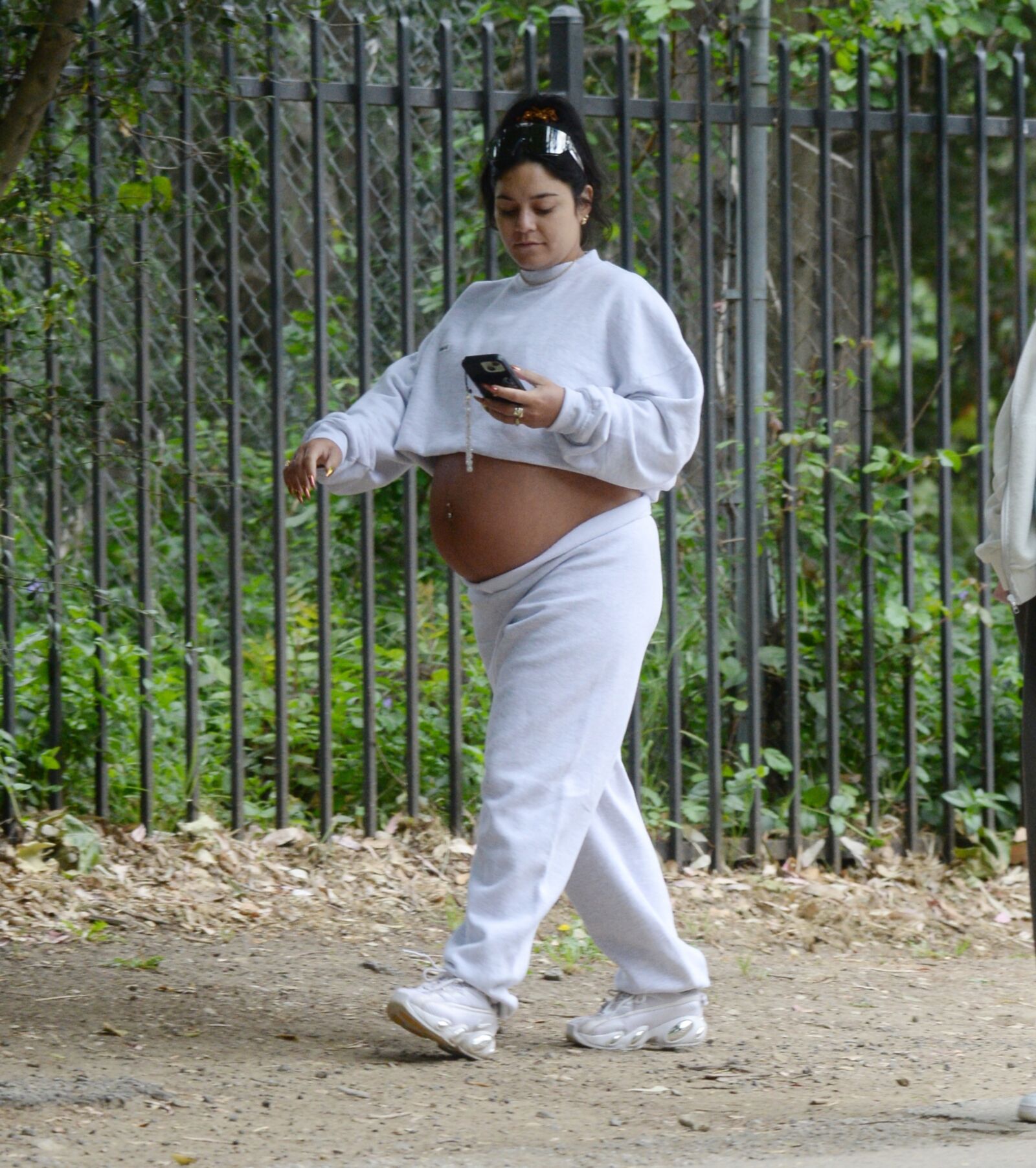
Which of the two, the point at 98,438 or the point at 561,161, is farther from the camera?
the point at 98,438

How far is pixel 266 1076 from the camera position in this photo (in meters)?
3.02

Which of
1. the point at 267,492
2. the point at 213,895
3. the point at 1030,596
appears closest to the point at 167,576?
the point at 267,492

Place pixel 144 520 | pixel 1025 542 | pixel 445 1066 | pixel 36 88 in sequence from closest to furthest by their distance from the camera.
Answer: pixel 1025 542 → pixel 445 1066 → pixel 36 88 → pixel 144 520

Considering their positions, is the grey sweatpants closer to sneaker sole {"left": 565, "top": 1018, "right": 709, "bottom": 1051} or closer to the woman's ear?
sneaker sole {"left": 565, "top": 1018, "right": 709, "bottom": 1051}

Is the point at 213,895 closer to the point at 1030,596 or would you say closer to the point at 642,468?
the point at 642,468

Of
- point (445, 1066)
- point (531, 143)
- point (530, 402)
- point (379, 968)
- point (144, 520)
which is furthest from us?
point (144, 520)

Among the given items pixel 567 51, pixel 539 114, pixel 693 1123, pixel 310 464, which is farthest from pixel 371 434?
pixel 567 51

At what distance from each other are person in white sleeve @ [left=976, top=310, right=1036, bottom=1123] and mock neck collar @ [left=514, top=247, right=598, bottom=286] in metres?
0.97

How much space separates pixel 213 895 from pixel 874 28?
13.4 feet

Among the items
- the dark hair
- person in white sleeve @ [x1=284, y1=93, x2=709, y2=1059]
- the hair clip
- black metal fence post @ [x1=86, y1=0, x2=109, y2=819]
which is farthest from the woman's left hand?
black metal fence post @ [x1=86, y1=0, x2=109, y2=819]

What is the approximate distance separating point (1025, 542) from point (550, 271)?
116cm

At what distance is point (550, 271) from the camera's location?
3.32 meters

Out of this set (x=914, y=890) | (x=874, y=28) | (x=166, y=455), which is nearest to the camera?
(x=914, y=890)

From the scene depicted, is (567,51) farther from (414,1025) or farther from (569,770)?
(414,1025)
